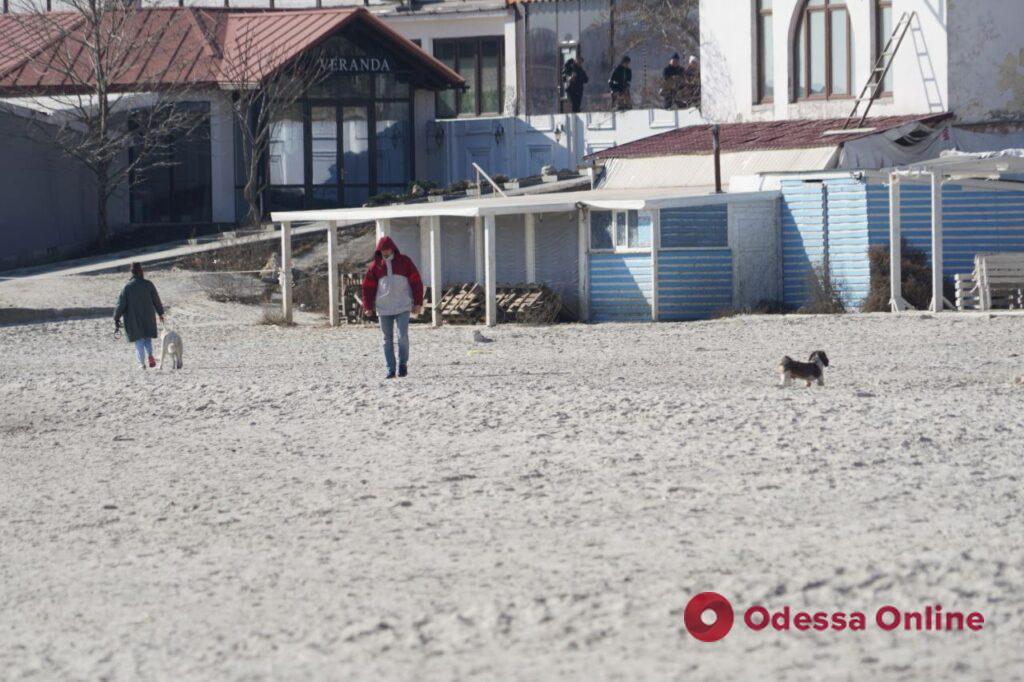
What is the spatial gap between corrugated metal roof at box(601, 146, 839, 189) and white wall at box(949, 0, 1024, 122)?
306 cm

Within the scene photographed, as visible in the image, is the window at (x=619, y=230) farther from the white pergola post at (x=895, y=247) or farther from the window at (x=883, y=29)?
the window at (x=883, y=29)

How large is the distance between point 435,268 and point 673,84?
46.4 ft

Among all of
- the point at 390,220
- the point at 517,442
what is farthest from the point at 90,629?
the point at 390,220

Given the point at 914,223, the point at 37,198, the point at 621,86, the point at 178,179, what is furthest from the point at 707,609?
the point at 621,86

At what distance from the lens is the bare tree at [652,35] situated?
4344 cm

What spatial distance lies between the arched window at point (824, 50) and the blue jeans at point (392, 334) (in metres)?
16.9

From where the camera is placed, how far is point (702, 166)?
32.8 m

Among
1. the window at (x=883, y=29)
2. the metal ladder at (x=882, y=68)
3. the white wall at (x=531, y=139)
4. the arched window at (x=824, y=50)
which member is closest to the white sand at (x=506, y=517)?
the metal ladder at (x=882, y=68)

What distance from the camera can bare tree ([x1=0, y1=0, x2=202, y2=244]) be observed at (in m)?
37.7

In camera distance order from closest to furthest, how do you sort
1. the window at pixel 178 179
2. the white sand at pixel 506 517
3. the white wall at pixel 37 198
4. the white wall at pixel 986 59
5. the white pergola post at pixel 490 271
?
the white sand at pixel 506 517 < the white pergola post at pixel 490 271 < the white wall at pixel 986 59 < the white wall at pixel 37 198 < the window at pixel 178 179

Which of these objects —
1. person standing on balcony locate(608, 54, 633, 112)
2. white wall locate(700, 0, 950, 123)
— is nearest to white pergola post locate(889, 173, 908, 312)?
white wall locate(700, 0, 950, 123)

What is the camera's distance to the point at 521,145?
41.8 metres

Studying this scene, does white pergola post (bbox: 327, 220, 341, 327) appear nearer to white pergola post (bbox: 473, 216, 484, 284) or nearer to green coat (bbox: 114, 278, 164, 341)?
white pergola post (bbox: 473, 216, 484, 284)

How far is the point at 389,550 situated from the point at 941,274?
1585 centimetres
